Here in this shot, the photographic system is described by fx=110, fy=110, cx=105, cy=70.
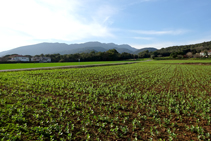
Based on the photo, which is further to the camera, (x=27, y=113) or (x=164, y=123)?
(x=27, y=113)

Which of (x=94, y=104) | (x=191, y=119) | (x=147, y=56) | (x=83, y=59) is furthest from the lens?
(x=147, y=56)

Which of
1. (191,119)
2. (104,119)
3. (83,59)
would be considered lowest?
(191,119)

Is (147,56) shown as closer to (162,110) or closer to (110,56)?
(110,56)

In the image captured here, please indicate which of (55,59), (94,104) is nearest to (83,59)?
(55,59)

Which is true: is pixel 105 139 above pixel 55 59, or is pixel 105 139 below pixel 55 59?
below

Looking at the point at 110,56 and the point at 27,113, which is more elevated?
the point at 110,56

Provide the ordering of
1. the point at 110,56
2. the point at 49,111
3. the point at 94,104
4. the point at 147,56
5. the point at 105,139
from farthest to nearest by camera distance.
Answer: the point at 147,56 → the point at 110,56 → the point at 94,104 → the point at 49,111 → the point at 105,139

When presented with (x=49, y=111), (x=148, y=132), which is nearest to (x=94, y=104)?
(x=49, y=111)

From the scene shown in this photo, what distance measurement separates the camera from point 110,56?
4419 inches

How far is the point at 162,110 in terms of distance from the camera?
7504mm

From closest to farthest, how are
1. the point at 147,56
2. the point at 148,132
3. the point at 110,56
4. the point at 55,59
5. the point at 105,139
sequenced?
the point at 105,139 < the point at 148,132 < the point at 55,59 < the point at 110,56 < the point at 147,56

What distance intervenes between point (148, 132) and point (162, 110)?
2.69 m

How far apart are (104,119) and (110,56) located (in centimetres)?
10741

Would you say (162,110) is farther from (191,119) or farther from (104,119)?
(104,119)
